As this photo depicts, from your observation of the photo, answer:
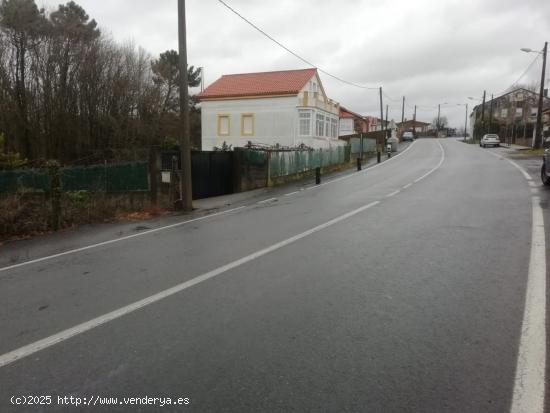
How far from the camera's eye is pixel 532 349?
3.74 m

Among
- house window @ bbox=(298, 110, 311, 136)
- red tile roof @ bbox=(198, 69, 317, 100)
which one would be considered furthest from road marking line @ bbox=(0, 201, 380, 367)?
red tile roof @ bbox=(198, 69, 317, 100)

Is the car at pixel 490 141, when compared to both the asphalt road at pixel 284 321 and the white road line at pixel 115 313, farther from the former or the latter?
the white road line at pixel 115 313

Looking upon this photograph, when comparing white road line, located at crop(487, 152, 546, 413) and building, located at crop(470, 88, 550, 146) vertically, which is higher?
building, located at crop(470, 88, 550, 146)

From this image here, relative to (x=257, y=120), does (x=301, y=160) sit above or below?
below

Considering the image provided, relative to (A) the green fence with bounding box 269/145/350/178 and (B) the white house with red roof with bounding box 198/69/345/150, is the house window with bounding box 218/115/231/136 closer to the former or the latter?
(B) the white house with red roof with bounding box 198/69/345/150

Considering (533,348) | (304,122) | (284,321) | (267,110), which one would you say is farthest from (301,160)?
(533,348)

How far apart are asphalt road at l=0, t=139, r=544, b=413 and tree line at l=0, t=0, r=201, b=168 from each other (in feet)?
50.5

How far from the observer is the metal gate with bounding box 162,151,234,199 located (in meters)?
17.7

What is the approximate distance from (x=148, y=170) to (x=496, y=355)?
13552mm

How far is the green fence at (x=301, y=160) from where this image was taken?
22.9m

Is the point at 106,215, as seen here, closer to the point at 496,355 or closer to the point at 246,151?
the point at 246,151

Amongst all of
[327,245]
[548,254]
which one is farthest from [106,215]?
[548,254]

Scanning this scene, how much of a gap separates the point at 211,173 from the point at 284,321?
1472 cm

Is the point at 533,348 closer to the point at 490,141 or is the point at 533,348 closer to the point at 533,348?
the point at 533,348
